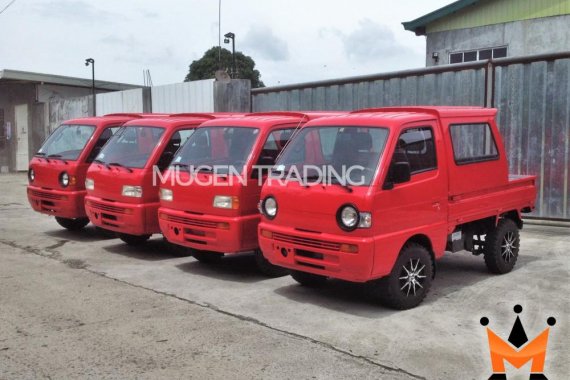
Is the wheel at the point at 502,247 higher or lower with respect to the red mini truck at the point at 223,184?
lower

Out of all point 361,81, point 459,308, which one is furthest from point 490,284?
point 361,81

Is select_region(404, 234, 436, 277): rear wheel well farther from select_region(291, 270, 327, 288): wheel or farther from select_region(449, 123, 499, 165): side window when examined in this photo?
select_region(291, 270, 327, 288): wheel

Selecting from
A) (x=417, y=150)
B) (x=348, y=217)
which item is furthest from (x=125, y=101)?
(x=348, y=217)

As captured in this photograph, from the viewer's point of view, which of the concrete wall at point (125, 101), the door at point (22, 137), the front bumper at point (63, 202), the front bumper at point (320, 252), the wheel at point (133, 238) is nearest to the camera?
the front bumper at point (320, 252)

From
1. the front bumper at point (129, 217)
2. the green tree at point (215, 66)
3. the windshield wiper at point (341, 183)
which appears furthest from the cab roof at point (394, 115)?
the green tree at point (215, 66)

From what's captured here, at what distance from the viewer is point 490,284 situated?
7117mm

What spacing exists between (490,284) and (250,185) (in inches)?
118

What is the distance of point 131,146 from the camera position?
931 cm

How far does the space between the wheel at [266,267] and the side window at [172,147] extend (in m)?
2.19

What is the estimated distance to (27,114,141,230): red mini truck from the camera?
1000 cm

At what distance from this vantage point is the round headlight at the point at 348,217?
226 inches

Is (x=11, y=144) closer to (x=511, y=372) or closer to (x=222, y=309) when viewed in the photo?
(x=222, y=309)

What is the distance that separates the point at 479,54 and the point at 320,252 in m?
12.5

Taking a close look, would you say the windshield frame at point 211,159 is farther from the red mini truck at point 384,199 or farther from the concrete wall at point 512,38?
the concrete wall at point 512,38
